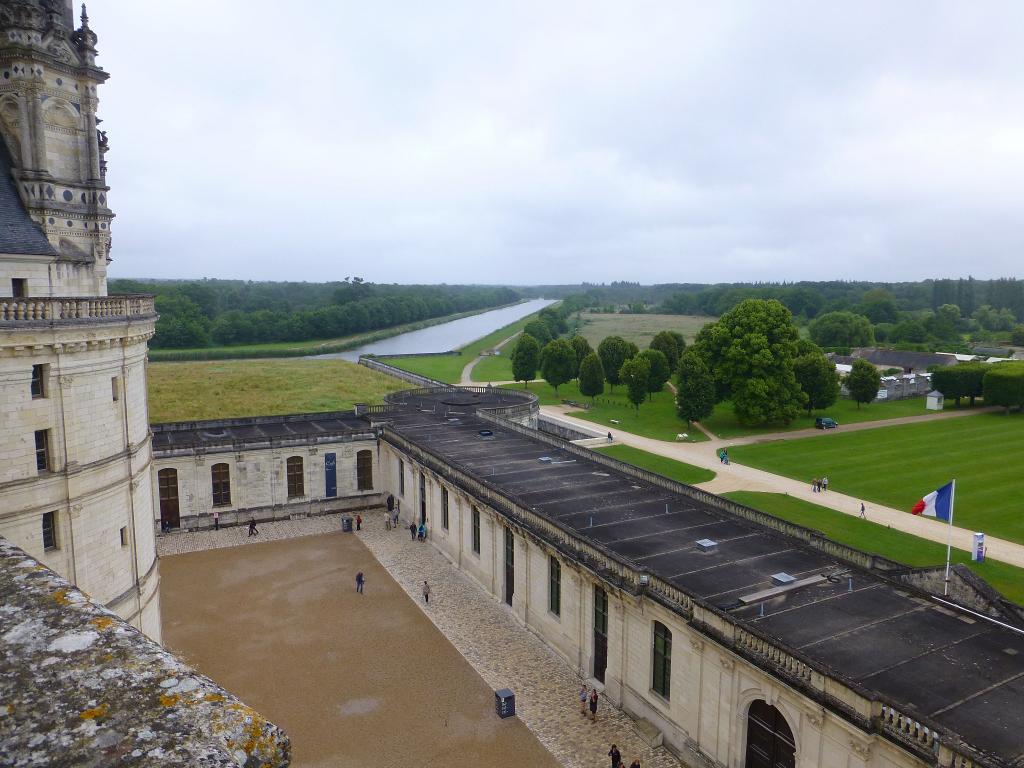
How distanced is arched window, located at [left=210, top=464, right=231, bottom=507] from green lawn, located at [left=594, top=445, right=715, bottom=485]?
80.9ft

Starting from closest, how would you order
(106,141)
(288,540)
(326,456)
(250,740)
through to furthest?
(250,740), (106,141), (288,540), (326,456)

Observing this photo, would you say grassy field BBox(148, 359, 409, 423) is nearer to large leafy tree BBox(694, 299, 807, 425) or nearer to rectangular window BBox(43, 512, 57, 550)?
large leafy tree BBox(694, 299, 807, 425)

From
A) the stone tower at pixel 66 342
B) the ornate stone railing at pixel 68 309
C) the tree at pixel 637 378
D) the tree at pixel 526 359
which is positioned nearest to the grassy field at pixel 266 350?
the tree at pixel 526 359

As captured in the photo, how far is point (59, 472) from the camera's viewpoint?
19.3m

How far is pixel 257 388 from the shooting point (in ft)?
326

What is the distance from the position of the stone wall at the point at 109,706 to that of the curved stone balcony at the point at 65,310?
1407 cm

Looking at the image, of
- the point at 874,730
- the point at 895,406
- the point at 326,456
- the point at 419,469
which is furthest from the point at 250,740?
the point at 895,406

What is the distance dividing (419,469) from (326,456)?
8.41 m

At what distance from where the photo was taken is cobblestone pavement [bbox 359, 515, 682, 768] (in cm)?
2169

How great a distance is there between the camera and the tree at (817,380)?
71.1 meters

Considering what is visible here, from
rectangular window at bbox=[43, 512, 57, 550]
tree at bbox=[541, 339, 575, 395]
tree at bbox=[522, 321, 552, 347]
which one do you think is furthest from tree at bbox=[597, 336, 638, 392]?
rectangular window at bbox=[43, 512, 57, 550]

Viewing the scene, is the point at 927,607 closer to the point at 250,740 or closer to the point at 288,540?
the point at 250,740

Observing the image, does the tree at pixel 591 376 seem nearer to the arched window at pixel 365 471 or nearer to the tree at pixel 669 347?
the tree at pixel 669 347

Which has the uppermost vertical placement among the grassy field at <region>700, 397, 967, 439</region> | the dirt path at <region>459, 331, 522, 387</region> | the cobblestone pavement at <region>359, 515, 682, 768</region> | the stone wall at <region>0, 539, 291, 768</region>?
the stone wall at <region>0, 539, 291, 768</region>
